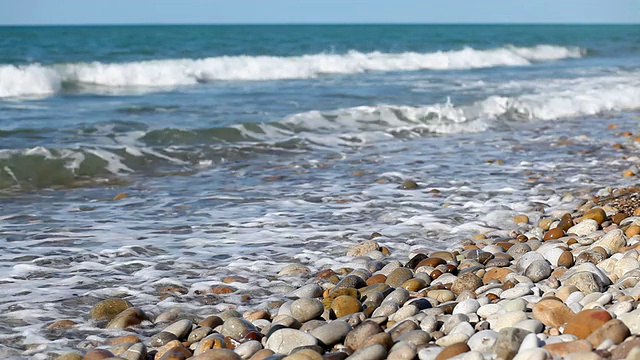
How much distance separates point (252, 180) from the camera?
20.3 feet

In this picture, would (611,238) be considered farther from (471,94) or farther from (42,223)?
(471,94)

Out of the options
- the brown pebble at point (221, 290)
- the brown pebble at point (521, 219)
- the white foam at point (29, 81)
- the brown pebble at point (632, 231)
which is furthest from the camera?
the white foam at point (29, 81)

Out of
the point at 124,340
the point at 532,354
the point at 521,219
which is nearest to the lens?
A: the point at 532,354

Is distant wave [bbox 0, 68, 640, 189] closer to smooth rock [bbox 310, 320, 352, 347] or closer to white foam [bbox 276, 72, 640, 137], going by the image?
white foam [bbox 276, 72, 640, 137]

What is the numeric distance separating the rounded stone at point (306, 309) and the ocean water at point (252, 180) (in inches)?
10.7

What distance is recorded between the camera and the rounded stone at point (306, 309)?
10.3 ft

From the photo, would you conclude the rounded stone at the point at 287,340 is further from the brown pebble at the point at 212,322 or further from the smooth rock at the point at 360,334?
the brown pebble at the point at 212,322

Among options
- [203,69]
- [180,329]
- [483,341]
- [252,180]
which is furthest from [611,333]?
[203,69]

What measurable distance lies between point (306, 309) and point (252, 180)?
10.3 feet

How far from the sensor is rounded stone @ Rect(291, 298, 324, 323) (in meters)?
3.13

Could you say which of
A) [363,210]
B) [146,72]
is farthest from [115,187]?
[146,72]

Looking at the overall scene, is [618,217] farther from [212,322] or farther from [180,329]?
[180,329]

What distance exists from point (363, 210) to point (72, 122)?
17.9 feet

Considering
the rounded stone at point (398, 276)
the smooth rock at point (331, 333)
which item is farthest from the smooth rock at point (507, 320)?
the rounded stone at point (398, 276)
